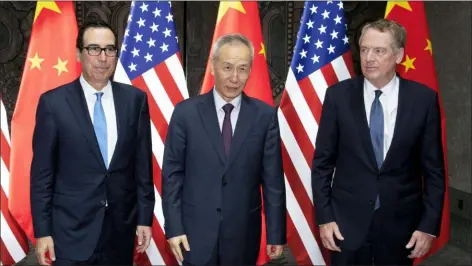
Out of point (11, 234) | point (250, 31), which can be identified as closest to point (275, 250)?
point (250, 31)

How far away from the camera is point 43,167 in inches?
100

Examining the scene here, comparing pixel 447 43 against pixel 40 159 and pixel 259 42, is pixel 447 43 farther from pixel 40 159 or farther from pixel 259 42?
pixel 40 159

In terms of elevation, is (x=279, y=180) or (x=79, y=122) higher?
(x=79, y=122)

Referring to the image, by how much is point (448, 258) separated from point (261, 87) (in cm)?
248

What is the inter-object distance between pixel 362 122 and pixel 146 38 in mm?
1585

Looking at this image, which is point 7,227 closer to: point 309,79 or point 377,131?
point 309,79

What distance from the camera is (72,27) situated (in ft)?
11.7

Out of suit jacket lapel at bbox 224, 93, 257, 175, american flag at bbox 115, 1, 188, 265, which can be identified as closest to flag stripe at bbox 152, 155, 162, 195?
american flag at bbox 115, 1, 188, 265

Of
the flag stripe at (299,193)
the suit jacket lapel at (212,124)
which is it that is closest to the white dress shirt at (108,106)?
the suit jacket lapel at (212,124)

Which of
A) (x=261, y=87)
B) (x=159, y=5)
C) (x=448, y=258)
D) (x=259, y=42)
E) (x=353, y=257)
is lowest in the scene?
(x=448, y=258)

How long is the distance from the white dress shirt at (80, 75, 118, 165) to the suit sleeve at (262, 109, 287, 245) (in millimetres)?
724

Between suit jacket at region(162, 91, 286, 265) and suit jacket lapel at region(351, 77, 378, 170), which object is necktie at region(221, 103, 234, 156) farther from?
suit jacket lapel at region(351, 77, 378, 170)

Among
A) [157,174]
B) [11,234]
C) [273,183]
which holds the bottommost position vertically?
[11,234]

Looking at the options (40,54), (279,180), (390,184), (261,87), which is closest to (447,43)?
(261,87)
